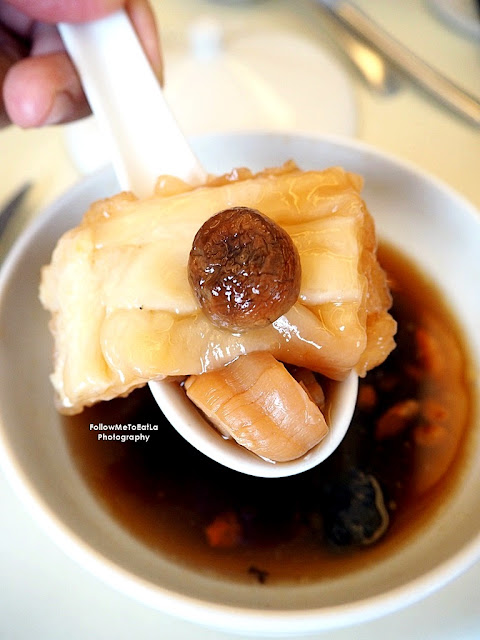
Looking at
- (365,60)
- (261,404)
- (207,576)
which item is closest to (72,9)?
(261,404)

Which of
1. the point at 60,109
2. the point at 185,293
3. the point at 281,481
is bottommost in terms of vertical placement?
the point at 281,481

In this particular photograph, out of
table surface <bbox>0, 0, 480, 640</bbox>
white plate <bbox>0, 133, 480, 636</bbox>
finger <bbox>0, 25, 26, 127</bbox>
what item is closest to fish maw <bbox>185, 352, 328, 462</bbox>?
white plate <bbox>0, 133, 480, 636</bbox>

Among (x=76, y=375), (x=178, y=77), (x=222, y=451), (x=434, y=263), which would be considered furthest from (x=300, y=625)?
(x=178, y=77)

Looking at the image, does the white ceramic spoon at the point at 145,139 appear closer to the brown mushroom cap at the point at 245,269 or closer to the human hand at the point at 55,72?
the human hand at the point at 55,72

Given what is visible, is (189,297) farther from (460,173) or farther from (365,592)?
(460,173)

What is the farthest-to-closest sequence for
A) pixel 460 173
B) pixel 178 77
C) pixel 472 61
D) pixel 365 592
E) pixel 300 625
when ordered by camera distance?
1. pixel 472 61
2. pixel 178 77
3. pixel 460 173
4. pixel 365 592
5. pixel 300 625

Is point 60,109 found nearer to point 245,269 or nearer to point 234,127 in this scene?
point 234,127

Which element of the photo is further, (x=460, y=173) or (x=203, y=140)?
(x=460, y=173)

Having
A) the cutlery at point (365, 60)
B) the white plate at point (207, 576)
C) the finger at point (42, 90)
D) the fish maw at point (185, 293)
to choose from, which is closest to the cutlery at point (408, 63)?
the cutlery at point (365, 60)
